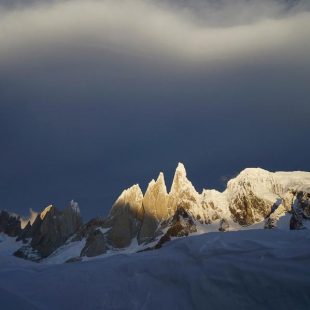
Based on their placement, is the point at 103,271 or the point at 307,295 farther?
the point at 103,271

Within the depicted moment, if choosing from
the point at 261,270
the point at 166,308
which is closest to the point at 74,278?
the point at 166,308

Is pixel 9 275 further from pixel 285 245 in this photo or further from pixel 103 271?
pixel 285 245

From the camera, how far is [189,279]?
446 inches

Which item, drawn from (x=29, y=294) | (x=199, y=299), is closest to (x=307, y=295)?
(x=199, y=299)

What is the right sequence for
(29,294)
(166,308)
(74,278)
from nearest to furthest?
(166,308)
(29,294)
(74,278)

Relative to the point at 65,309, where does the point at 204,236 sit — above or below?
above

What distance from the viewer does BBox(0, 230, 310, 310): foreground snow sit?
34.1 feet

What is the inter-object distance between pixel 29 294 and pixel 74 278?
3.95 ft

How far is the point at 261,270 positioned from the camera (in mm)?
10938

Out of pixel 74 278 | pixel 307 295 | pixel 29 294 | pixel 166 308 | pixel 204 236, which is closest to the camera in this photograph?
pixel 307 295

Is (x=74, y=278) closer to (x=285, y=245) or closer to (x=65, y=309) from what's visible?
(x=65, y=309)

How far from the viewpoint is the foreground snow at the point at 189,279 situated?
1040 centimetres

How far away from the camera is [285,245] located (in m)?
12.3

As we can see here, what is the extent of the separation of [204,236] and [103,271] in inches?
116
